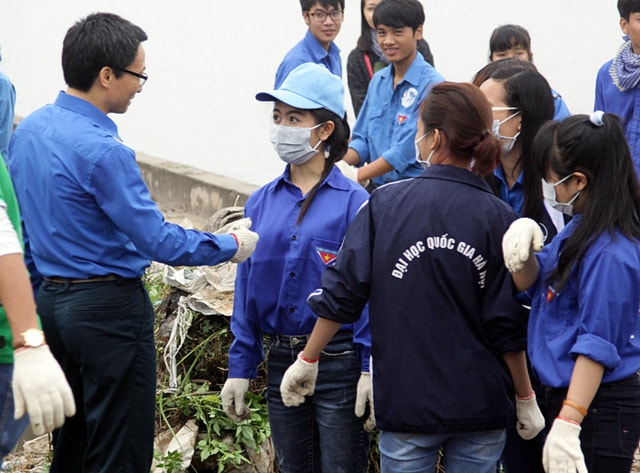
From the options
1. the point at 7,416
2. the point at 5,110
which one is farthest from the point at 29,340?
the point at 5,110

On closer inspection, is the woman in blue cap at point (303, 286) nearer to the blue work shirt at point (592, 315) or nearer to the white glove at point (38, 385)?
the blue work shirt at point (592, 315)

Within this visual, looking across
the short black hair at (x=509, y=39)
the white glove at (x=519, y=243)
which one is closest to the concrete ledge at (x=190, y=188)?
the short black hair at (x=509, y=39)

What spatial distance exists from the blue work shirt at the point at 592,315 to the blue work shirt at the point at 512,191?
524 millimetres

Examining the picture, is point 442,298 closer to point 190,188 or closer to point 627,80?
point 627,80

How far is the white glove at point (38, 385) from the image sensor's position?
7.77 feet

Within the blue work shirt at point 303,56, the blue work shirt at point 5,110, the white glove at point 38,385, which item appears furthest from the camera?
the blue work shirt at point 303,56

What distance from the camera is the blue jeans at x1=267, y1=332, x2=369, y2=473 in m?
3.13

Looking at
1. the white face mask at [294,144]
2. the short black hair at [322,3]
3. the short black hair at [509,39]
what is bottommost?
the white face mask at [294,144]

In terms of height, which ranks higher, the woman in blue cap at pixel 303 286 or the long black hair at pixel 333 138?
the long black hair at pixel 333 138

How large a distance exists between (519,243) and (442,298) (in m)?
0.24

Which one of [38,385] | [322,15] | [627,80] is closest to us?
[38,385]

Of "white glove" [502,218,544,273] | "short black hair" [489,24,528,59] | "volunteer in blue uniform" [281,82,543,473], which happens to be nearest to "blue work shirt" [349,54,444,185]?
"short black hair" [489,24,528,59]

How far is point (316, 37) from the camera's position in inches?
220

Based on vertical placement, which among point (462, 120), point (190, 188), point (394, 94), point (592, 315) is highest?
point (462, 120)
